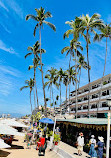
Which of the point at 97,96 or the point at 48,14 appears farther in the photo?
the point at 97,96

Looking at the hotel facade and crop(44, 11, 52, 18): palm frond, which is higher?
crop(44, 11, 52, 18): palm frond

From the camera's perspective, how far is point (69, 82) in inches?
2397

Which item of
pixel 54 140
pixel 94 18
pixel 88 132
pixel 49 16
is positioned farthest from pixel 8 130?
pixel 49 16

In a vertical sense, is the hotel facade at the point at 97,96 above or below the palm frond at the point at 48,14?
below

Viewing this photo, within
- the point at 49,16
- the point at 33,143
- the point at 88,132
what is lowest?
the point at 33,143

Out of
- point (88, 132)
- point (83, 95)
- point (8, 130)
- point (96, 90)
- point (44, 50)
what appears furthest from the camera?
point (83, 95)

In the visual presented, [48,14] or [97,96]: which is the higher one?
[48,14]

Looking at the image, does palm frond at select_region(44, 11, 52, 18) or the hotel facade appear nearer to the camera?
palm frond at select_region(44, 11, 52, 18)

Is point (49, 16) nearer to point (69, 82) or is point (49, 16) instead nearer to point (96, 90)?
point (96, 90)

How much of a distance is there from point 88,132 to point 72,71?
41.8 metres

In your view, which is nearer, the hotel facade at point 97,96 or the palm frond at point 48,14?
the palm frond at point 48,14

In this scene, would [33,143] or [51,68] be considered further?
[51,68]

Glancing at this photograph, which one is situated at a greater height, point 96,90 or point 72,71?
point 72,71

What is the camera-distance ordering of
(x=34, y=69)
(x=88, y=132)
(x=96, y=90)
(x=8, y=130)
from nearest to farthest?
(x=8, y=130), (x=88, y=132), (x=96, y=90), (x=34, y=69)
